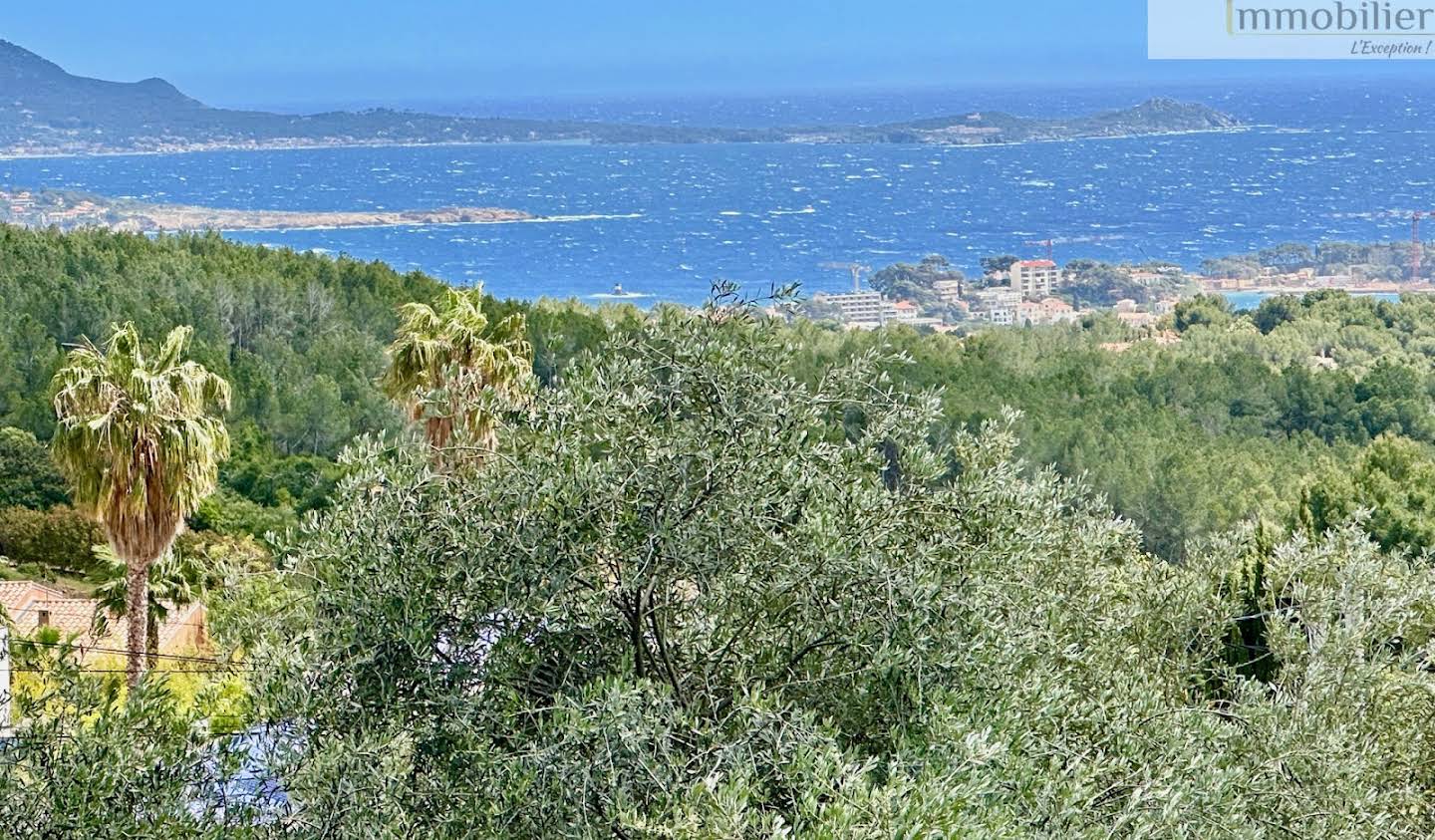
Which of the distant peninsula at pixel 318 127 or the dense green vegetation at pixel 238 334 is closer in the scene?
the dense green vegetation at pixel 238 334

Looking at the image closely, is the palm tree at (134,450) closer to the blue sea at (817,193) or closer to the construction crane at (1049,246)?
the blue sea at (817,193)

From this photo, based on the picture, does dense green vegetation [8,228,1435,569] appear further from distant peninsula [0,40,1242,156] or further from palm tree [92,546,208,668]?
distant peninsula [0,40,1242,156]

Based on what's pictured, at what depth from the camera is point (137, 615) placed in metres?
10.3

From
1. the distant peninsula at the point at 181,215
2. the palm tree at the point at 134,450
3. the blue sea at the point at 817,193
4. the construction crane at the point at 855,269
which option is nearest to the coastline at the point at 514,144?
the blue sea at the point at 817,193

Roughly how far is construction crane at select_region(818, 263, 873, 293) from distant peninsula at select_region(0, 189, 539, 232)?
27.9 meters

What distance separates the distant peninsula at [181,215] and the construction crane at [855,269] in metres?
27.9

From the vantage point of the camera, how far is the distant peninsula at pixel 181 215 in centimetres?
7162

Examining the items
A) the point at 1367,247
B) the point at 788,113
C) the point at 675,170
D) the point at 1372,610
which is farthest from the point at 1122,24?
the point at 1372,610

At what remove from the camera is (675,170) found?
140 meters

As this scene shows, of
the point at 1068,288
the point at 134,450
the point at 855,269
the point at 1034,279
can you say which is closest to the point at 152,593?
the point at 134,450

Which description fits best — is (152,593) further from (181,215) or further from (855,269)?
(181,215)

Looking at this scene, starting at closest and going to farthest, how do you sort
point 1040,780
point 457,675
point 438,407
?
point 1040,780
point 457,675
point 438,407

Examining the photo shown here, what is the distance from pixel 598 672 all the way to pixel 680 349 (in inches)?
36.5

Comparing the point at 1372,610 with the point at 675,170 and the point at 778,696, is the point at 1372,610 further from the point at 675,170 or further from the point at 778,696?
the point at 675,170
